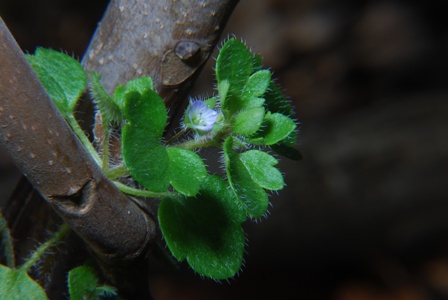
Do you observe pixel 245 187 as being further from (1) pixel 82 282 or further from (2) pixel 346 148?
(2) pixel 346 148

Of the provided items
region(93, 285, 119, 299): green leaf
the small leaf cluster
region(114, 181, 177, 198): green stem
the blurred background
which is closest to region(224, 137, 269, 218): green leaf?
the small leaf cluster

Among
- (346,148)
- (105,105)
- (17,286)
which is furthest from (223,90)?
(346,148)

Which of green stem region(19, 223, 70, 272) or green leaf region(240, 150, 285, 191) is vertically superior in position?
green leaf region(240, 150, 285, 191)

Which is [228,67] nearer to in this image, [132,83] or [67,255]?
[132,83]

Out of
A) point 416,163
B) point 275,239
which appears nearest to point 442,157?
point 416,163

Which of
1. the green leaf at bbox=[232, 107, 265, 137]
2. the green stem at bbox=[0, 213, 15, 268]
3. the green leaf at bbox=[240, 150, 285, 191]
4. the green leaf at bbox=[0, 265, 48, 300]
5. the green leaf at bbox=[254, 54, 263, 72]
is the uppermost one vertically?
the green leaf at bbox=[254, 54, 263, 72]

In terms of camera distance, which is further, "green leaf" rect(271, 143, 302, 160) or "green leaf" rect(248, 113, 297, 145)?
"green leaf" rect(271, 143, 302, 160)

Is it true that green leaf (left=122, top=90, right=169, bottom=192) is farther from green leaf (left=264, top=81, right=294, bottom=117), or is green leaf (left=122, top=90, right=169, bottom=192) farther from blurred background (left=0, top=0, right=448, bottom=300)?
blurred background (left=0, top=0, right=448, bottom=300)
